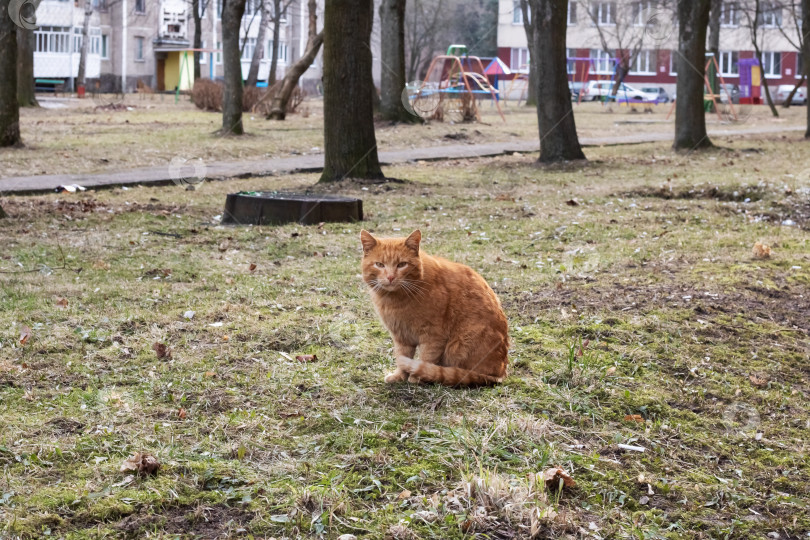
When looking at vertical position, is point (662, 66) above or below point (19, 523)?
above

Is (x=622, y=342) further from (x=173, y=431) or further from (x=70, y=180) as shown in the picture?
(x=70, y=180)

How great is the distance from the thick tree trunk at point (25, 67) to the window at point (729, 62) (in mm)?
53724

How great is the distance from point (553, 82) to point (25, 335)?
42.8 ft

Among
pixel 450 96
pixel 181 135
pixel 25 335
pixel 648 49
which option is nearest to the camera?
pixel 25 335

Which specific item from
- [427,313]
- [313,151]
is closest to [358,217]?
[427,313]

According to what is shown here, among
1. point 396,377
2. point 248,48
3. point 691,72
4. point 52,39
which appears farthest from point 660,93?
point 396,377

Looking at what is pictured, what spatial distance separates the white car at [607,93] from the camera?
54.8 m

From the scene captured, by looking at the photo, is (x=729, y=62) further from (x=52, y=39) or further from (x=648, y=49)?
(x=52, y=39)

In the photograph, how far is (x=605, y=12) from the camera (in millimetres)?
63969

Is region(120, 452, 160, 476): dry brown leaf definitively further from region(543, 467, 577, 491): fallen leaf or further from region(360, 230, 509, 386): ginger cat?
region(543, 467, 577, 491): fallen leaf

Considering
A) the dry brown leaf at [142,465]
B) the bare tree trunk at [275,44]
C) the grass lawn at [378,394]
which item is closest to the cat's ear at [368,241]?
the grass lawn at [378,394]

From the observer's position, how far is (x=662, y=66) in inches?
2835

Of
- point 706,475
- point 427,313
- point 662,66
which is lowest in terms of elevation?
point 706,475

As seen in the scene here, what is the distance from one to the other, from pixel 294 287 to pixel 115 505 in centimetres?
391
